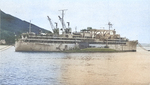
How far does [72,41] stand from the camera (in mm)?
55000

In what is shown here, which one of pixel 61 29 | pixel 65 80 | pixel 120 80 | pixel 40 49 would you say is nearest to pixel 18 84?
pixel 65 80

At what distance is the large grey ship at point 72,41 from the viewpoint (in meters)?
50.2

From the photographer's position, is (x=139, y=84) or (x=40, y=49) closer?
(x=139, y=84)

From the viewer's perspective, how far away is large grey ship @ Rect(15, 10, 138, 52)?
165ft

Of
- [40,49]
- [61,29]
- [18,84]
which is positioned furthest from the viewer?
[61,29]

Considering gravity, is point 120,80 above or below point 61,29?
below

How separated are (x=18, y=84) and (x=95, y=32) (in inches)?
1931

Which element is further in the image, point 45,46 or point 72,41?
point 72,41

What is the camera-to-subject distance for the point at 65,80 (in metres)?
13.6

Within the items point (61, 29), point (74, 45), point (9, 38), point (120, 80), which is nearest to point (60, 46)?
point (74, 45)

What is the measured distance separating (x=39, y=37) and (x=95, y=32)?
585 inches

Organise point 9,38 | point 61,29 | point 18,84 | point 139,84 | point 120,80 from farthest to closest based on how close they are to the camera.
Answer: point 61,29 < point 9,38 < point 120,80 < point 139,84 < point 18,84

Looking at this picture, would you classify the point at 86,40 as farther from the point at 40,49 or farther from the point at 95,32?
the point at 40,49

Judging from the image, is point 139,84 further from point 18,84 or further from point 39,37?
point 39,37
